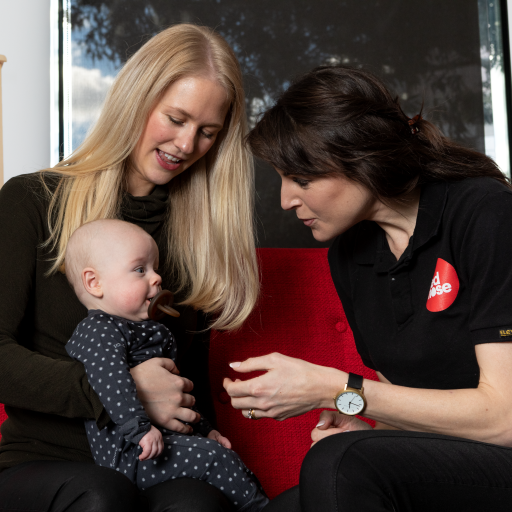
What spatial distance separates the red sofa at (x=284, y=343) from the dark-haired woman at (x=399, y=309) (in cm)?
32

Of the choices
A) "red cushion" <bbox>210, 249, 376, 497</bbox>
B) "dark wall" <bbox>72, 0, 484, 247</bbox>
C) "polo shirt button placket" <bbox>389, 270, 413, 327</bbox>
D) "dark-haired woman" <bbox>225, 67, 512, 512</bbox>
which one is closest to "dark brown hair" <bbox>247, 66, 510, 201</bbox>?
"dark-haired woman" <bbox>225, 67, 512, 512</bbox>

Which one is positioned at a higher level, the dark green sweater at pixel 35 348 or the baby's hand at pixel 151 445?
the dark green sweater at pixel 35 348

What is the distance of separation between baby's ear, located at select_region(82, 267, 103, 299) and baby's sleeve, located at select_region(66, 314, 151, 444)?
9 cm

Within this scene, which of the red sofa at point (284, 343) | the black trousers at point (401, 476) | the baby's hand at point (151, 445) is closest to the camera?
the black trousers at point (401, 476)

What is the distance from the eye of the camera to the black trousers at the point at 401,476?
2.99ft

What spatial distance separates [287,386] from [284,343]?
2.28 ft

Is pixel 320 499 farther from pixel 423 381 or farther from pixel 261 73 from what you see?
pixel 261 73

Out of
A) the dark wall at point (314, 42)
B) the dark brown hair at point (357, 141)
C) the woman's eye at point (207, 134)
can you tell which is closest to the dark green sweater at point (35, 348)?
the woman's eye at point (207, 134)

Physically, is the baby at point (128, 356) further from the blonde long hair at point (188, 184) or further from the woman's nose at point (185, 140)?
the woman's nose at point (185, 140)

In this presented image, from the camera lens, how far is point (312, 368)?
1.12m

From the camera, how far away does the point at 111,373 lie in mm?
1114

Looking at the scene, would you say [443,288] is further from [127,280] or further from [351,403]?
[127,280]

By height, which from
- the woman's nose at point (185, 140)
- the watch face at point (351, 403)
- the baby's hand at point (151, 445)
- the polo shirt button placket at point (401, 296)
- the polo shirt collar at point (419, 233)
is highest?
the woman's nose at point (185, 140)

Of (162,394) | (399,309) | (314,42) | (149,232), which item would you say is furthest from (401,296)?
(314,42)
